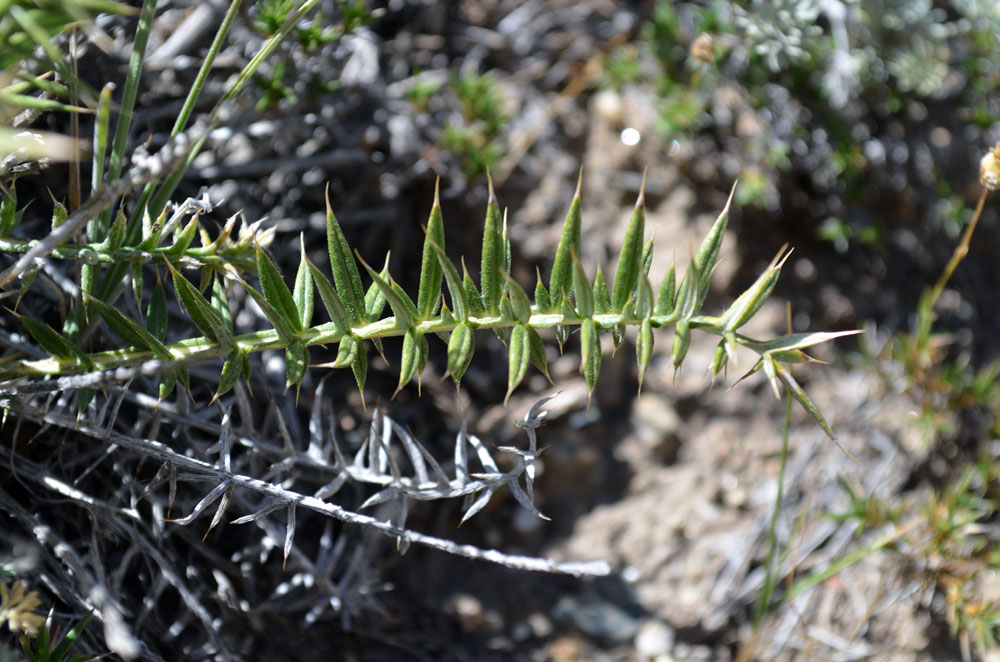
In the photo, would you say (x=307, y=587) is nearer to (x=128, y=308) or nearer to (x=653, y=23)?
(x=128, y=308)

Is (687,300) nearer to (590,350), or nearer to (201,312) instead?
(590,350)

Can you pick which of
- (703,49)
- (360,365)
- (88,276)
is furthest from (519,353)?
(703,49)

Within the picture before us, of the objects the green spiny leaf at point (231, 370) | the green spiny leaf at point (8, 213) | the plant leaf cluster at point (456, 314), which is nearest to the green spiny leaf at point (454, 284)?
the plant leaf cluster at point (456, 314)

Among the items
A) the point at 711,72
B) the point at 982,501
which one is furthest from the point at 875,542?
the point at 711,72

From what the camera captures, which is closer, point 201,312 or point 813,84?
point 201,312

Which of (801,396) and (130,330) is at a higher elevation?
(130,330)

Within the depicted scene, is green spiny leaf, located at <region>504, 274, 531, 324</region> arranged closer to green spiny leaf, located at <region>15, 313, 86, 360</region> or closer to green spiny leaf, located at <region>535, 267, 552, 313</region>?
green spiny leaf, located at <region>535, 267, 552, 313</region>
